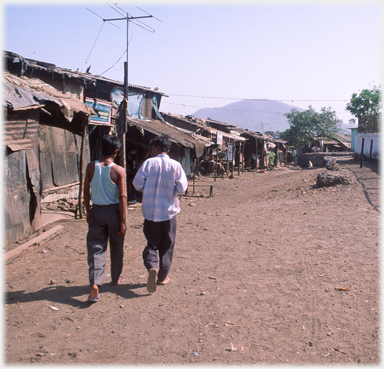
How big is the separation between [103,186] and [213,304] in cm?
179

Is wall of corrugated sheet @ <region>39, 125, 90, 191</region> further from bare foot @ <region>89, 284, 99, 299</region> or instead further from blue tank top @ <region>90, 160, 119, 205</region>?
bare foot @ <region>89, 284, 99, 299</region>

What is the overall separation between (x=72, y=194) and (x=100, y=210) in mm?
6008

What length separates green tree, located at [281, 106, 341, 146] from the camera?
4419cm

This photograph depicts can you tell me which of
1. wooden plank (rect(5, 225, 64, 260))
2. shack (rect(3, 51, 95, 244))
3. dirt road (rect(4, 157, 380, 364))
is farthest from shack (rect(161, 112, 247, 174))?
dirt road (rect(4, 157, 380, 364))

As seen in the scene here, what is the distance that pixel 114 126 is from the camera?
12.4 metres

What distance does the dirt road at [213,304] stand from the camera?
2875 millimetres

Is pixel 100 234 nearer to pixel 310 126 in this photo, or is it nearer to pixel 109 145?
pixel 109 145

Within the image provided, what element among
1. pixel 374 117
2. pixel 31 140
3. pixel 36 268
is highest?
pixel 374 117

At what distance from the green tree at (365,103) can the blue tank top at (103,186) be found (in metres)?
40.7

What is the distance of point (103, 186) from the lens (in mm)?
3805

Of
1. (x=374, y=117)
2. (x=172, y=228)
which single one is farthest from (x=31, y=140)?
(x=374, y=117)

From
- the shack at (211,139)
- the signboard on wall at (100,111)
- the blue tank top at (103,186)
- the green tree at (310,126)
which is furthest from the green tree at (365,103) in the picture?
the blue tank top at (103,186)

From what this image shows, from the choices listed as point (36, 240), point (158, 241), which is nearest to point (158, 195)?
point (158, 241)

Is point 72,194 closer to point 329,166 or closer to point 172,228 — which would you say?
point 172,228
